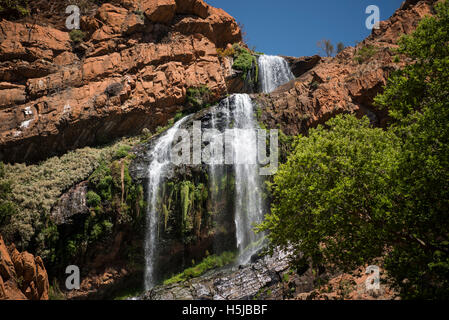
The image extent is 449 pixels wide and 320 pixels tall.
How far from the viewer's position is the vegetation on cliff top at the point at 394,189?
7.38 m

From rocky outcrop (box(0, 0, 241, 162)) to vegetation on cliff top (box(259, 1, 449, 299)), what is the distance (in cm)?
1839

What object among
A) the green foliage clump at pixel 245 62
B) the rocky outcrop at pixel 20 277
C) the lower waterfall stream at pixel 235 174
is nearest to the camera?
the rocky outcrop at pixel 20 277

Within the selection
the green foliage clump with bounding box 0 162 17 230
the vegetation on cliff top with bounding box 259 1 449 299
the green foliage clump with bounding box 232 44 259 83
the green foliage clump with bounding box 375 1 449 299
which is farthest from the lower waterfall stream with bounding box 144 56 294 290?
the green foliage clump with bounding box 375 1 449 299

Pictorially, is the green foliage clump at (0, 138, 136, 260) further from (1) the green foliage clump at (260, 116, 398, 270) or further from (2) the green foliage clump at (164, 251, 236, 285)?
(1) the green foliage clump at (260, 116, 398, 270)

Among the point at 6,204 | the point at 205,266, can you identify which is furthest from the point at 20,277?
the point at 205,266

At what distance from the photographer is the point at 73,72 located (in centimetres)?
Result: 2555

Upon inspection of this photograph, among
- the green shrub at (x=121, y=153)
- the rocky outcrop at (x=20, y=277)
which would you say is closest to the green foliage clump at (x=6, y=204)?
the rocky outcrop at (x=20, y=277)

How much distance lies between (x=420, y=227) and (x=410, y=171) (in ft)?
4.98

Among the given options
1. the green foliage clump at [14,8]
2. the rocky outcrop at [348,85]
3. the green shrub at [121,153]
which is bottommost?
the green shrub at [121,153]

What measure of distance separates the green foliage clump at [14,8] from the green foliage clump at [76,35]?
3.72 m

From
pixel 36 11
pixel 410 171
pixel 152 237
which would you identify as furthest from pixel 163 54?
pixel 410 171

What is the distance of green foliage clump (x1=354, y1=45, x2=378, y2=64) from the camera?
2378cm

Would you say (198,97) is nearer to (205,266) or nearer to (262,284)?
(205,266)

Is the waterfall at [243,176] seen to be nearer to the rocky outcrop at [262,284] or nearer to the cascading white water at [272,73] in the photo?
the rocky outcrop at [262,284]
